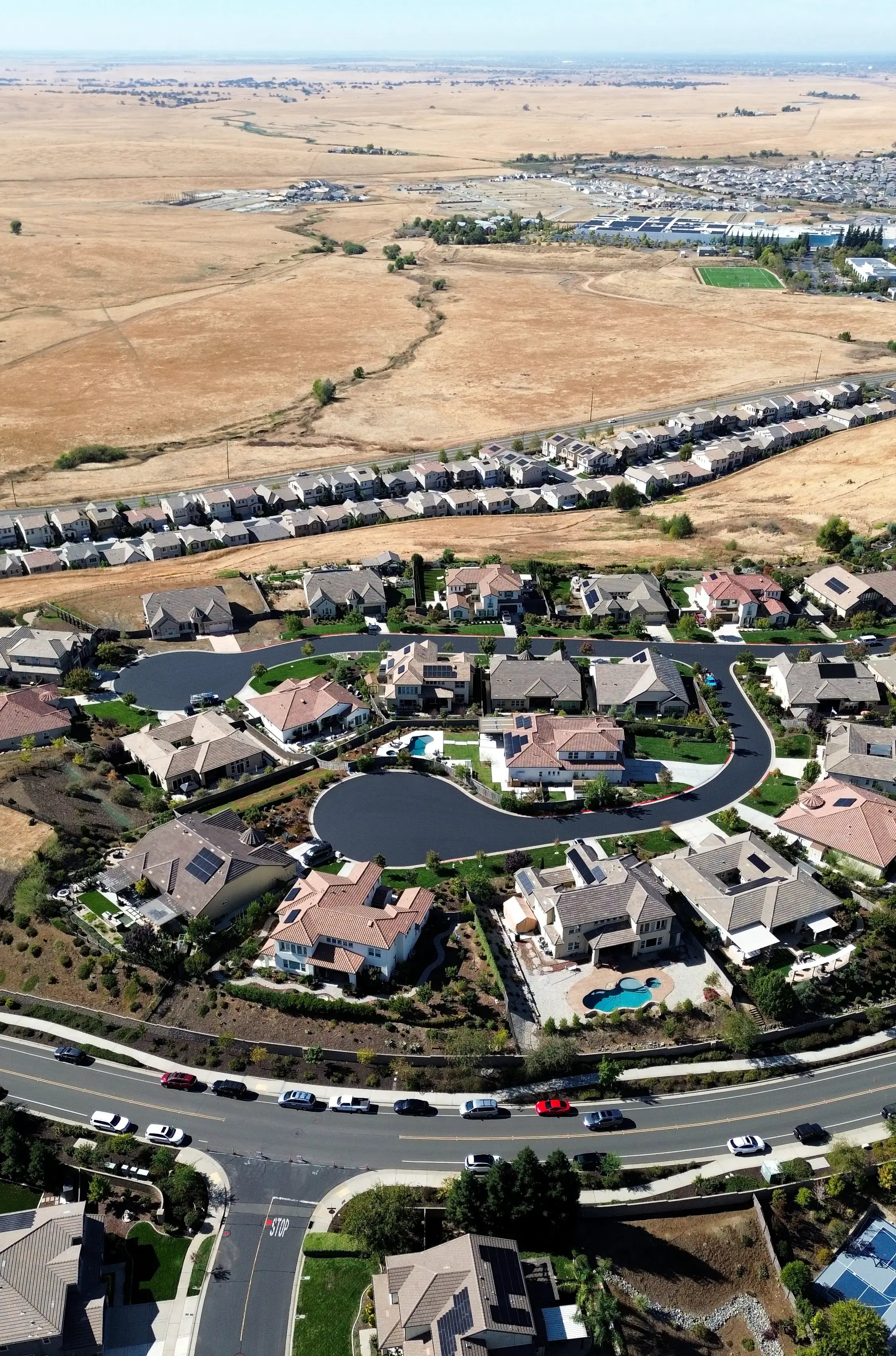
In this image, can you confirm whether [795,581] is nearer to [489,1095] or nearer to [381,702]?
[381,702]

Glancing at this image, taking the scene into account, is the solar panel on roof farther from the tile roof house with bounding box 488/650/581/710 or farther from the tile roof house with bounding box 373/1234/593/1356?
the tile roof house with bounding box 488/650/581/710

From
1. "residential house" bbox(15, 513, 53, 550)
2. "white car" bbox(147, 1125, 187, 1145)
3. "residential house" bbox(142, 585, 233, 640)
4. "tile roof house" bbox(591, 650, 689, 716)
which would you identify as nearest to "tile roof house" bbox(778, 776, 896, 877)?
"tile roof house" bbox(591, 650, 689, 716)

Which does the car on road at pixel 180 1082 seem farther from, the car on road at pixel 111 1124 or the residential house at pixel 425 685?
the residential house at pixel 425 685

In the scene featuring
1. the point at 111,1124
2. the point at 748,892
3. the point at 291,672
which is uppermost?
the point at 748,892

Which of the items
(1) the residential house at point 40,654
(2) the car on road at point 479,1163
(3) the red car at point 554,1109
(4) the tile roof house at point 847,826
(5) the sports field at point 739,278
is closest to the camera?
(2) the car on road at point 479,1163

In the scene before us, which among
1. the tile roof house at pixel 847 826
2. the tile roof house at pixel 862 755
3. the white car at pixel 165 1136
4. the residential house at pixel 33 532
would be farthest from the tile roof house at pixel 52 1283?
the residential house at pixel 33 532

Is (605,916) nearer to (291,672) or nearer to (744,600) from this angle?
(291,672)

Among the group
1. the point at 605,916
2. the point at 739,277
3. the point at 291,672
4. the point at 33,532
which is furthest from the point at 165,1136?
the point at 739,277
